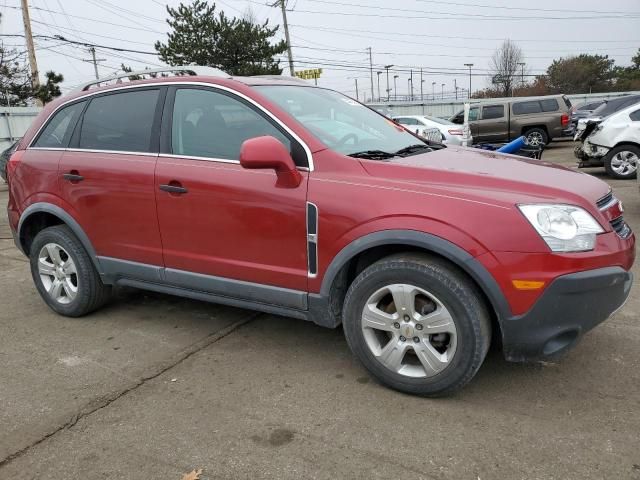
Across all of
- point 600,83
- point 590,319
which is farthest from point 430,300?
point 600,83

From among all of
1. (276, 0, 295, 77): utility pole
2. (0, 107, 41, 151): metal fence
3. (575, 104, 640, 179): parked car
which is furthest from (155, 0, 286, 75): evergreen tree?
(575, 104, 640, 179): parked car

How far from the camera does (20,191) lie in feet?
14.6

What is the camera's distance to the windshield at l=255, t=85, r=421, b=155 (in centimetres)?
337

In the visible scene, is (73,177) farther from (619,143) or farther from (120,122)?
(619,143)

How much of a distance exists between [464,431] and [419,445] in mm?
256

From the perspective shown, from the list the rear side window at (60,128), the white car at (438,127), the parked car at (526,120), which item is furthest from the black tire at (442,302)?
the parked car at (526,120)

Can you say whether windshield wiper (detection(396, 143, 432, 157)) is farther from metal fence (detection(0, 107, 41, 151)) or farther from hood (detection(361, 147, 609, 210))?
metal fence (detection(0, 107, 41, 151))

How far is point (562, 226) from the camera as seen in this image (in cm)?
263

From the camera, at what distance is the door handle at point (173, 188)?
3.48 m

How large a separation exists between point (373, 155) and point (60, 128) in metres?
2.56

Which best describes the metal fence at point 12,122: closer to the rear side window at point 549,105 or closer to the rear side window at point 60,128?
the rear side window at point 60,128

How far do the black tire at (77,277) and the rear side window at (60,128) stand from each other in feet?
2.14

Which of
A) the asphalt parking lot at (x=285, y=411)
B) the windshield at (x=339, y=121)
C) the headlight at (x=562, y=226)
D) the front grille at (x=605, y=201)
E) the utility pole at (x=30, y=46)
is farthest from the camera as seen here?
the utility pole at (x=30, y=46)

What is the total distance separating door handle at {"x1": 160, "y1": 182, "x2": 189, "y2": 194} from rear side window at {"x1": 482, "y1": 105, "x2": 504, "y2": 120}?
16912 mm
